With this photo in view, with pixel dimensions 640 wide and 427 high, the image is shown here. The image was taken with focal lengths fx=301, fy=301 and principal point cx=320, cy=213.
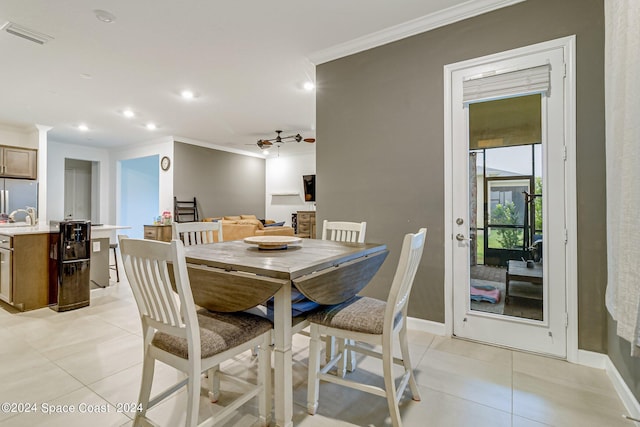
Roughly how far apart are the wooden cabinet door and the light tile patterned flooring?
3.92 meters

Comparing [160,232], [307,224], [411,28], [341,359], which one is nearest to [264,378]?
[341,359]

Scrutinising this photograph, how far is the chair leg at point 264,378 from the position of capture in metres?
1.40

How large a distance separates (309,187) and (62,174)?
5.66 m

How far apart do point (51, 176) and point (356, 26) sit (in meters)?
7.51

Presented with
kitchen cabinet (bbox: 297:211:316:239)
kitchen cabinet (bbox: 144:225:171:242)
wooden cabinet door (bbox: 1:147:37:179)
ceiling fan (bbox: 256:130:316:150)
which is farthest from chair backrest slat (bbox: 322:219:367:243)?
wooden cabinet door (bbox: 1:147:37:179)

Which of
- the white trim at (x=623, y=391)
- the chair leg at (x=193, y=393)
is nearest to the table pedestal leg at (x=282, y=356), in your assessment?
the chair leg at (x=193, y=393)

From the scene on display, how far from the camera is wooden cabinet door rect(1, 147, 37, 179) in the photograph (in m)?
4.98

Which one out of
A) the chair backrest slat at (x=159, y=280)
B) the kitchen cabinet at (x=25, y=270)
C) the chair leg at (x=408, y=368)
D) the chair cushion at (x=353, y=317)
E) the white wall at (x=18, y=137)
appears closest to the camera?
the chair backrest slat at (x=159, y=280)

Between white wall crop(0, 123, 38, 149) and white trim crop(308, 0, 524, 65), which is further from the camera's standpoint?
white wall crop(0, 123, 38, 149)

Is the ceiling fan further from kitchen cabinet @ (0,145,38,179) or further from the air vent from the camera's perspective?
kitchen cabinet @ (0,145,38,179)

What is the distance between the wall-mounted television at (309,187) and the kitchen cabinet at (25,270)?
5313 millimetres

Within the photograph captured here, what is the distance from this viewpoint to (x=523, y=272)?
225 centimetres

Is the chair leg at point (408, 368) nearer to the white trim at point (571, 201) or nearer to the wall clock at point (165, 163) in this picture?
the white trim at point (571, 201)

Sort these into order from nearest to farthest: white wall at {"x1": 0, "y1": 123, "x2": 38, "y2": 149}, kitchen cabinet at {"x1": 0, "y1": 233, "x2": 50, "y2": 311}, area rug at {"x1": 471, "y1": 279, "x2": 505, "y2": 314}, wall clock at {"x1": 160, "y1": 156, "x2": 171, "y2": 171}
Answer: area rug at {"x1": 471, "y1": 279, "x2": 505, "y2": 314} < kitchen cabinet at {"x1": 0, "y1": 233, "x2": 50, "y2": 311} < white wall at {"x1": 0, "y1": 123, "x2": 38, "y2": 149} < wall clock at {"x1": 160, "y1": 156, "x2": 171, "y2": 171}
